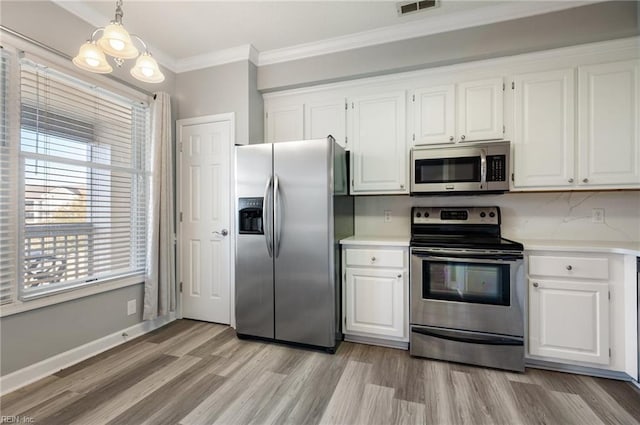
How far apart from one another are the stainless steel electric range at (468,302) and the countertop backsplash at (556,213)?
1.87ft

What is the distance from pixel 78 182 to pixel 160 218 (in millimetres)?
721

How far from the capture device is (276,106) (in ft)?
10.4

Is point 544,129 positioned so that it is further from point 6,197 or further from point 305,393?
point 6,197

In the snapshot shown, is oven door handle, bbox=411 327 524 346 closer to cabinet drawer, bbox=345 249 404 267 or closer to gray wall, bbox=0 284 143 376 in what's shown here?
cabinet drawer, bbox=345 249 404 267

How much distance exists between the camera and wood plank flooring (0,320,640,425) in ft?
5.45

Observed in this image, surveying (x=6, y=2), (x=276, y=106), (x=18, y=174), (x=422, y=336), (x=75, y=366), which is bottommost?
(x=75, y=366)

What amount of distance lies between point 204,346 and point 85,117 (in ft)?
7.12

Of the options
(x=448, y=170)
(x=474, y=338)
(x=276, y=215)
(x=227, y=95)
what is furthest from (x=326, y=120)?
(x=474, y=338)

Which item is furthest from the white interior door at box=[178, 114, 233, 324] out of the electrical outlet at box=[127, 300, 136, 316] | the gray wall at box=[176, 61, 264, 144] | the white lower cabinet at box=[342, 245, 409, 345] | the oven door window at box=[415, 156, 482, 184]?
the oven door window at box=[415, 156, 482, 184]

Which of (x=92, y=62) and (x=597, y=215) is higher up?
(x=92, y=62)

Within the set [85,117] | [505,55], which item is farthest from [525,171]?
[85,117]

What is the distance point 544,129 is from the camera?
2375 mm

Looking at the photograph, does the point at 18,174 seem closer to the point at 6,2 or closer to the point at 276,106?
the point at 6,2

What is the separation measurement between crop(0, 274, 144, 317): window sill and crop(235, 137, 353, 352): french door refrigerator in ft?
3.34
